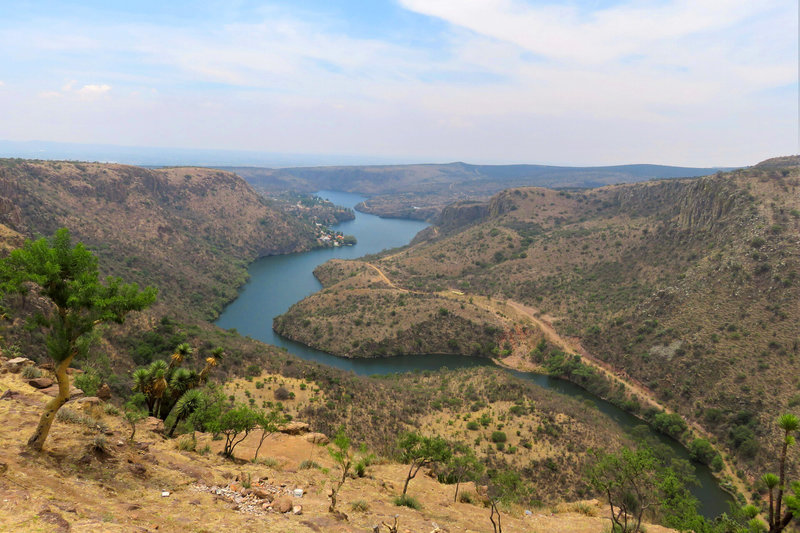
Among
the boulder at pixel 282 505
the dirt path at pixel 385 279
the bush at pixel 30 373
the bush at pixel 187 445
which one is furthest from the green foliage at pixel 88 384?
the dirt path at pixel 385 279

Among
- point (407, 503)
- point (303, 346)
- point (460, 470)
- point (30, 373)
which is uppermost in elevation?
point (30, 373)

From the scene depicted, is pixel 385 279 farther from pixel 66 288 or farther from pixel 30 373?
pixel 66 288

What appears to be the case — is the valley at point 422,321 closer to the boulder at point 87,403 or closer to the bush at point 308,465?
the boulder at point 87,403

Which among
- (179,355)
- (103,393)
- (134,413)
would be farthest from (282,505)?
(179,355)

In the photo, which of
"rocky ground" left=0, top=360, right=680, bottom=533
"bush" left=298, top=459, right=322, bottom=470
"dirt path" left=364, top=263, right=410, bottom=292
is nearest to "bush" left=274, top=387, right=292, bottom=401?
"rocky ground" left=0, top=360, right=680, bottom=533

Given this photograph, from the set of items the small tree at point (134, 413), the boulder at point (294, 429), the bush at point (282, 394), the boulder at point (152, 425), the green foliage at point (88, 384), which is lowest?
the bush at point (282, 394)

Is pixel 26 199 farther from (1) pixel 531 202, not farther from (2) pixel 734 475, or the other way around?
(1) pixel 531 202
